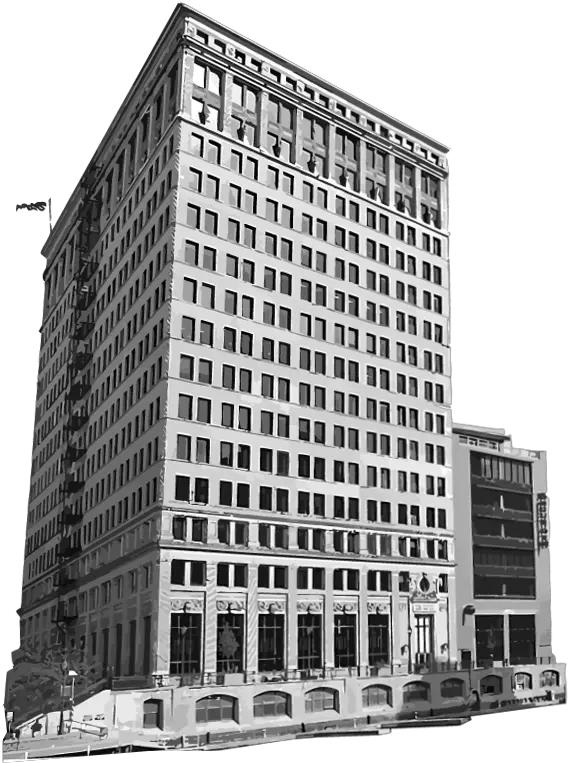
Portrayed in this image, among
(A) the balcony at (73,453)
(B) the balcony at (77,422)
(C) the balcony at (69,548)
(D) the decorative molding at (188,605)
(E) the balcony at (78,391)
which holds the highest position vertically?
(E) the balcony at (78,391)

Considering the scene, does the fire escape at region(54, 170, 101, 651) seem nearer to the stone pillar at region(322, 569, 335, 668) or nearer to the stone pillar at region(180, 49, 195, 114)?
the stone pillar at region(180, 49, 195, 114)

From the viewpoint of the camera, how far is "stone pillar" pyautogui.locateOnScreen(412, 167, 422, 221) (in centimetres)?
11106

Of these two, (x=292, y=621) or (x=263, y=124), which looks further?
(x=263, y=124)

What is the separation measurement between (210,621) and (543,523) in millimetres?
51384

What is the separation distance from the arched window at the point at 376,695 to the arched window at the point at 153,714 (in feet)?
76.3

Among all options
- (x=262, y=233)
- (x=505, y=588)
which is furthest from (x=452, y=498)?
(x=262, y=233)

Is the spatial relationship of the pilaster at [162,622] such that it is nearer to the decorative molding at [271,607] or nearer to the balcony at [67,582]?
the decorative molding at [271,607]

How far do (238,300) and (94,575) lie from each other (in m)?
34.9

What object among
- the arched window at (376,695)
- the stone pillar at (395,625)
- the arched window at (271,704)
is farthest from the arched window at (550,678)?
the arched window at (271,704)

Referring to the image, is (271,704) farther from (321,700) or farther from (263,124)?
(263,124)

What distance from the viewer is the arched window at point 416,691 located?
91562mm

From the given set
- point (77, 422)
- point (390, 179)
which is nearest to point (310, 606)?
point (77, 422)

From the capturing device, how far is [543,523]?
11438 cm

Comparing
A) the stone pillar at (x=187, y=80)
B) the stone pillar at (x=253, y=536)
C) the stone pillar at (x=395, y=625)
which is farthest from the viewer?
the stone pillar at (x=395, y=625)
